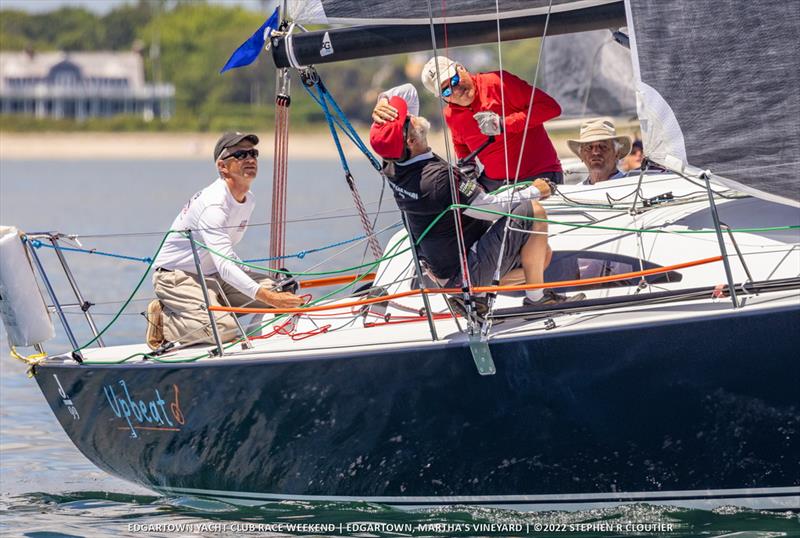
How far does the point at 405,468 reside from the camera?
19.2 ft

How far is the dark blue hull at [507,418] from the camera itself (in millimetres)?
5273

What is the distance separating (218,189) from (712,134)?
239cm

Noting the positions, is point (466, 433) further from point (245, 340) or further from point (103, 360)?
point (103, 360)

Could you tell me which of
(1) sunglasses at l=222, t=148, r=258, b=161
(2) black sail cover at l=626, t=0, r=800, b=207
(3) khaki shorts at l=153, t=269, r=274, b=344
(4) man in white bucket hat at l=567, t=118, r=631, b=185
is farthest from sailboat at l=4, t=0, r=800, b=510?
(4) man in white bucket hat at l=567, t=118, r=631, b=185

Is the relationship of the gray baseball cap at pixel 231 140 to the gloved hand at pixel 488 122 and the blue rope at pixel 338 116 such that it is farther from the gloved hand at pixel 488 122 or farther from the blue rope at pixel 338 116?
the gloved hand at pixel 488 122

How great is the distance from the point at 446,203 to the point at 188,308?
59.1 inches

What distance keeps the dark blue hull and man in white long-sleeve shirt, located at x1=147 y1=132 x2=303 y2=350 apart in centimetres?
36

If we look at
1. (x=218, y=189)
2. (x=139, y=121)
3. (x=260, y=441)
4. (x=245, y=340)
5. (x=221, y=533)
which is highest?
(x=218, y=189)

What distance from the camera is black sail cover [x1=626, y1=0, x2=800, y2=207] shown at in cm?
507

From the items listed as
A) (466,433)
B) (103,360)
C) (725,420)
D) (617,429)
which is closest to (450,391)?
(466,433)

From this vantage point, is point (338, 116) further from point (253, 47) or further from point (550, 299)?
point (550, 299)

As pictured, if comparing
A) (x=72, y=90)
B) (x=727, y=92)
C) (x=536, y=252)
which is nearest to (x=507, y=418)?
(x=536, y=252)

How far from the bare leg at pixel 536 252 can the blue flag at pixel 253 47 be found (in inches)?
65.0

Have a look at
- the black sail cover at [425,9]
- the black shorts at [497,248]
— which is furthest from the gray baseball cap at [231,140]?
the black shorts at [497,248]
